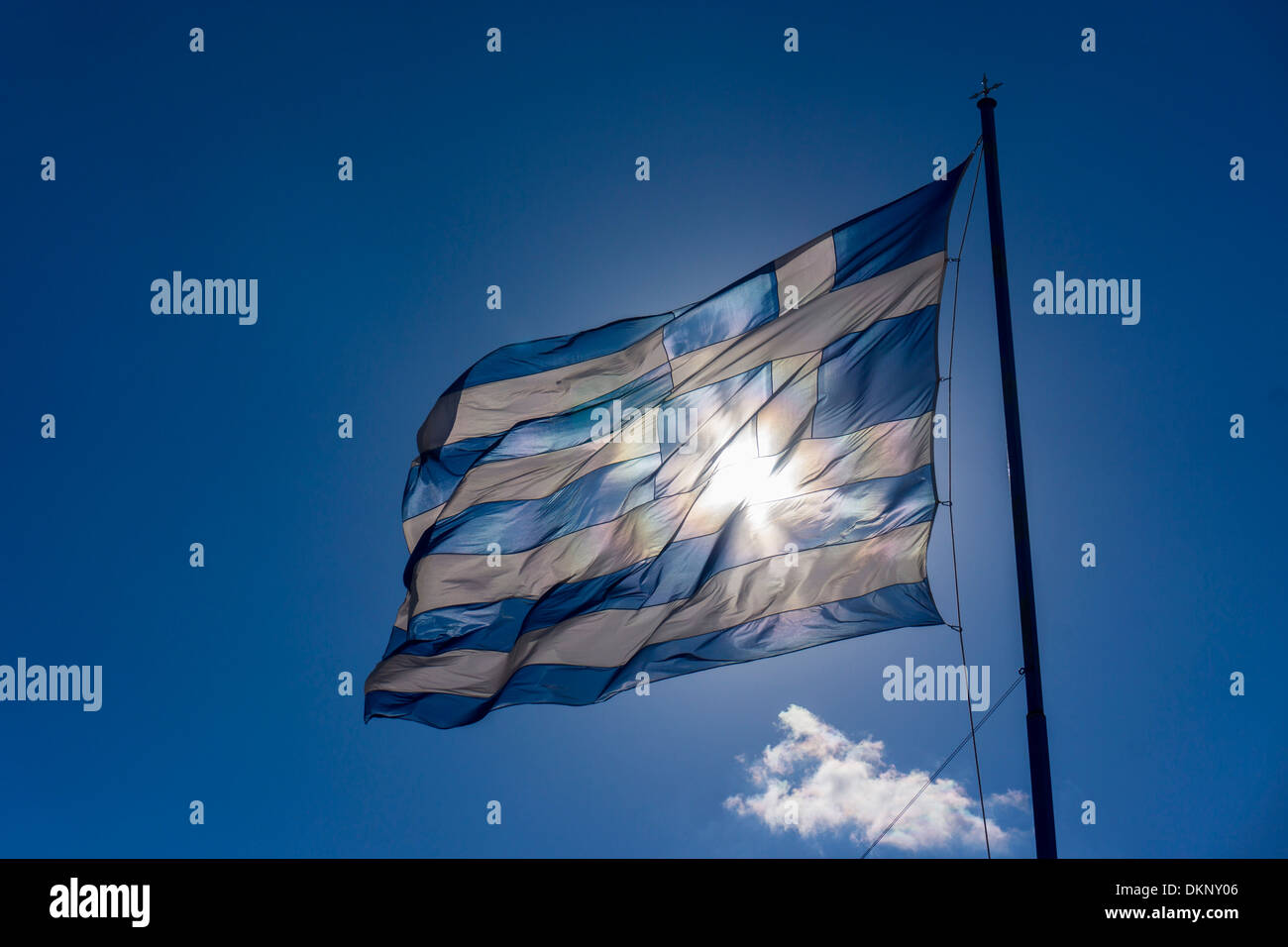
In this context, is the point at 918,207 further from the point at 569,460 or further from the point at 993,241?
the point at 569,460

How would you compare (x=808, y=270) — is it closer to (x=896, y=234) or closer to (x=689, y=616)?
(x=896, y=234)

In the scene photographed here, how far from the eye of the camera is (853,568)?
33.0ft

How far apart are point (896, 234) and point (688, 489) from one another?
3.60 m

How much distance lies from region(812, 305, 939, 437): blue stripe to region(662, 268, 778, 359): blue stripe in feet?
3.58

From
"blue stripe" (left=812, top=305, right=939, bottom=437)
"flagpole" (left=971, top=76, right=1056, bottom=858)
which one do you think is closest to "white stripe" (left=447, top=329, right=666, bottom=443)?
"blue stripe" (left=812, top=305, right=939, bottom=437)

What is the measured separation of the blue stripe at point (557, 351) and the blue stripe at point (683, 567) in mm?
2764

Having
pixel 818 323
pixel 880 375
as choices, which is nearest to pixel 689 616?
pixel 880 375

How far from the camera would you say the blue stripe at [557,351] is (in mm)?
12180

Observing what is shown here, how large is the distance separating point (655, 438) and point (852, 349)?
95.6 inches

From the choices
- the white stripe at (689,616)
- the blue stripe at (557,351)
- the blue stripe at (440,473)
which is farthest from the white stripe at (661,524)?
the blue stripe at (557,351)

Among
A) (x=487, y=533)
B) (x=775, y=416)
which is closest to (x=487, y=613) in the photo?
(x=487, y=533)

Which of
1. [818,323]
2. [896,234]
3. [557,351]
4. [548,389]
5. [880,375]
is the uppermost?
[896,234]

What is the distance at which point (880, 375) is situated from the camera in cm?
1070
